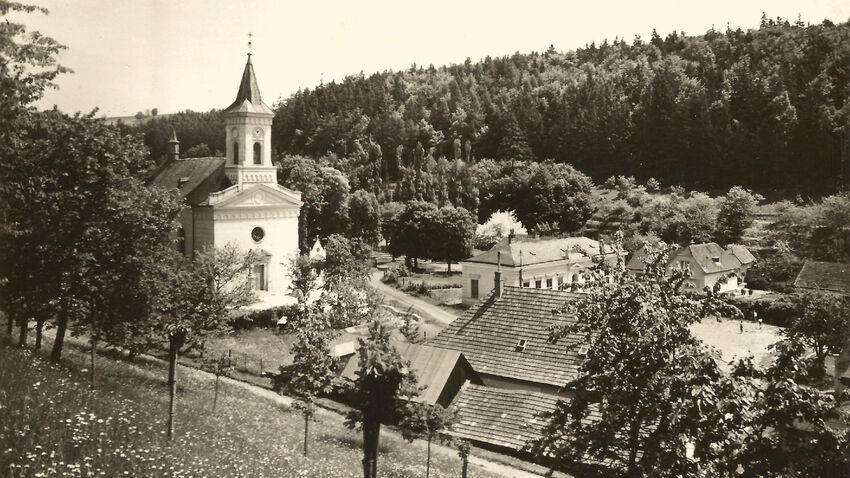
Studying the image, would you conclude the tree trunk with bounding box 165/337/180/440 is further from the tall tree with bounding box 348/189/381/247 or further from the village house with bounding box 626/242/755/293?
the tall tree with bounding box 348/189/381/247

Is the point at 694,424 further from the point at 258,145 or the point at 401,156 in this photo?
the point at 401,156

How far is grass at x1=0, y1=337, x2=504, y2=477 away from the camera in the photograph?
9359 mm

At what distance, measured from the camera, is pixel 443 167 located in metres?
90.2

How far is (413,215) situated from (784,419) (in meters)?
49.0

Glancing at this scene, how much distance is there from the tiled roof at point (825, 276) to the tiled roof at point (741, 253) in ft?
26.6

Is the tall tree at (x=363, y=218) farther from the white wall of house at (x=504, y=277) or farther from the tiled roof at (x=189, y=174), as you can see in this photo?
the tiled roof at (x=189, y=174)

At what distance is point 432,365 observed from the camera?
20.7 metres

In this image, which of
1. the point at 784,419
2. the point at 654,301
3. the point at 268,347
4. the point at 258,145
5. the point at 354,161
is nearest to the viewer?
the point at 784,419

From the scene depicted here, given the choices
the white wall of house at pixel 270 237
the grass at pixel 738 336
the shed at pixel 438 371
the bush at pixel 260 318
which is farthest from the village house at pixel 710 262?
the shed at pixel 438 371

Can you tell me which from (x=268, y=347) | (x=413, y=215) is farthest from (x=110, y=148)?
(x=413, y=215)

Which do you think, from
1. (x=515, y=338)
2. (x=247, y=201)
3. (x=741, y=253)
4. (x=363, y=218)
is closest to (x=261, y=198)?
(x=247, y=201)

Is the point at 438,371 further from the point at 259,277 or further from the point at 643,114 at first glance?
the point at 643,114

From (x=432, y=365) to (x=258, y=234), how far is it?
69.6 feet

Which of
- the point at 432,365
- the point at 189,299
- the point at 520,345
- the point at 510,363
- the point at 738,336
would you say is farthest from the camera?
the point at 738,336
